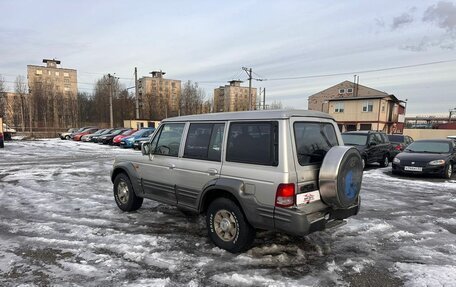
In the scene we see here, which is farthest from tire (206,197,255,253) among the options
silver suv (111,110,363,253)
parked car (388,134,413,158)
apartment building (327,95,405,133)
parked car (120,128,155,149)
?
apartment building (327,95,405,133)

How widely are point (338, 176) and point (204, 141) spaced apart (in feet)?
6.70

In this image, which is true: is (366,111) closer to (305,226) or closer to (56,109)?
(305,226)

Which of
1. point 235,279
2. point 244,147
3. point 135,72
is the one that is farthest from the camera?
point 135,72

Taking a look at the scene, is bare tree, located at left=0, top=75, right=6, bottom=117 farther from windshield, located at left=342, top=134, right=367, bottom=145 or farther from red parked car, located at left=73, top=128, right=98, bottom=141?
windshield, located at left=342, top=134, right=367, bottom=145

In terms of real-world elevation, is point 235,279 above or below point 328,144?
below

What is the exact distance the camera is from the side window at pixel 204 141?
4617mm

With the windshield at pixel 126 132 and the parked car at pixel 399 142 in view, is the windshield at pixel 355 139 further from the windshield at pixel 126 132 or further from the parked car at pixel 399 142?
the windshield at pixel 126 132

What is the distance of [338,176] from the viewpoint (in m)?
3.93

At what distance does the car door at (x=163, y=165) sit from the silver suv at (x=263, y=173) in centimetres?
4

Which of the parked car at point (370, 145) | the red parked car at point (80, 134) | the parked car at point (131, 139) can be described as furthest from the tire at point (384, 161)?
the red parked car at point (80, 134)

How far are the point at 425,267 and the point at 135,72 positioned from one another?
41.4m

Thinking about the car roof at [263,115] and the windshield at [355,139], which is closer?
the car roof at [263,115]

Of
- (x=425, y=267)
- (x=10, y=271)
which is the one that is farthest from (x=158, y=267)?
(x=425, y=267)

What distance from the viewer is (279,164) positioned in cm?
381
